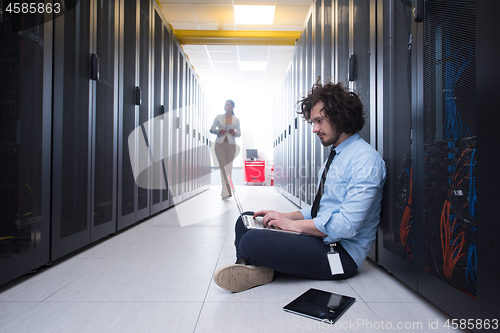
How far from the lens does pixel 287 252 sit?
1.24 m

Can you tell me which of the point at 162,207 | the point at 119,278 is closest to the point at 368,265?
the point at 119,278

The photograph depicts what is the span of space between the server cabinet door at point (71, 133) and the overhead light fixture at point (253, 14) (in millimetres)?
2983

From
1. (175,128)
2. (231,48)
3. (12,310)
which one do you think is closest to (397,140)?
(12,310)

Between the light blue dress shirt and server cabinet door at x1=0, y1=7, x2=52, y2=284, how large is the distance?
4.50 ft

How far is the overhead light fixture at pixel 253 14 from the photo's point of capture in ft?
14.3

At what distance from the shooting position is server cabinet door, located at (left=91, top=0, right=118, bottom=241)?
80.4 inches

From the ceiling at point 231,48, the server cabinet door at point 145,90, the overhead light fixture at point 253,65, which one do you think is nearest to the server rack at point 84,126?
the server cabinet door at point 145,90

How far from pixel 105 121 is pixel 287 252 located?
173 cm

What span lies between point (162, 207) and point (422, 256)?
310 centimetres

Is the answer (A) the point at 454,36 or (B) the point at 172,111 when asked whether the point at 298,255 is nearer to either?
(A) the point at 454,36

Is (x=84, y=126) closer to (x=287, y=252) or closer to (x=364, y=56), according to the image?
(x=287, y=252)


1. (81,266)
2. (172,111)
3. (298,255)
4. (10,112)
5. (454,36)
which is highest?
(172,111)

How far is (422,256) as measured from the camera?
111 cm

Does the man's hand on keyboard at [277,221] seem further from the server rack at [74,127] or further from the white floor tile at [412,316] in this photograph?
the server rack at [74,127]
